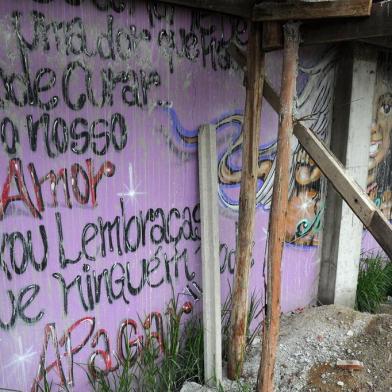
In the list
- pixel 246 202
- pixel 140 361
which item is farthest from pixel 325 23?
pixel 140 361

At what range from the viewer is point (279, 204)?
2854mm

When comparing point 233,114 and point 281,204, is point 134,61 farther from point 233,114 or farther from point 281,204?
point 281,204

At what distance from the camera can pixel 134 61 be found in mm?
2957

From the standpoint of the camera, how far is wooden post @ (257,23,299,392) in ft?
9.20

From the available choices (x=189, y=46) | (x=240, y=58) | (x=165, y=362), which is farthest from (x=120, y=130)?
(x=165, y=362)

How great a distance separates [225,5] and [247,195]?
4.35ft

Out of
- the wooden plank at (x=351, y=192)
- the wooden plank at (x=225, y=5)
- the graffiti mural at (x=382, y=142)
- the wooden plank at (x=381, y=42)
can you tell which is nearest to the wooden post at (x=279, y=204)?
the wooden plank at (x=351, y=192)

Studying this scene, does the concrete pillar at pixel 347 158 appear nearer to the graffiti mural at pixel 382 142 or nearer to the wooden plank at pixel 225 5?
the graffiti mural at pixel 382 142

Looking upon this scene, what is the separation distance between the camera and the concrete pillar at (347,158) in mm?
4422

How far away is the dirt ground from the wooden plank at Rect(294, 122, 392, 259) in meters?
1.44

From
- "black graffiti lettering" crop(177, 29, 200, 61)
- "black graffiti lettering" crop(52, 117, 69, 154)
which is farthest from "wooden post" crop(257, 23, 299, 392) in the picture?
"black graffiti lettering" crop(52, 117, 69, 154)

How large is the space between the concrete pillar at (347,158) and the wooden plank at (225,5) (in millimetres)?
1819

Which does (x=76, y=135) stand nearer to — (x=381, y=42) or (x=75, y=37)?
(x=75, y=37)

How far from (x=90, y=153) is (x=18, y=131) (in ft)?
1.55
